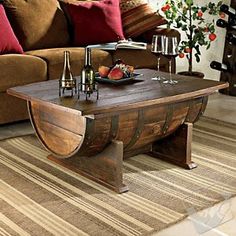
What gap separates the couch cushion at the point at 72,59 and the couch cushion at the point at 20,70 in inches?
2.8

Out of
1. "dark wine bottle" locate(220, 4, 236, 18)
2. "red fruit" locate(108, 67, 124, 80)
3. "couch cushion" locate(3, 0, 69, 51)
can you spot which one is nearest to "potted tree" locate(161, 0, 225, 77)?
"dark wine bottle" locate(220, 4, 236, 18)

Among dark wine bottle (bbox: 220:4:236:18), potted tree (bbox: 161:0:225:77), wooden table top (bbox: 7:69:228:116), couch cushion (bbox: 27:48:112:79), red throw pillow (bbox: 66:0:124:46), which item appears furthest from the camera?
dark wine bottle (bbox: 220:4:236:18)

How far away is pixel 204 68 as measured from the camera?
527 cm

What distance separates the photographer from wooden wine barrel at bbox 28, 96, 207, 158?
7.69 ft

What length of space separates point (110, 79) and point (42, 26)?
57.8 inches

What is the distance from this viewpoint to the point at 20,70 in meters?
3.26

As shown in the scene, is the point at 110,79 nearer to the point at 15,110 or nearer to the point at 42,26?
the point at 15,110

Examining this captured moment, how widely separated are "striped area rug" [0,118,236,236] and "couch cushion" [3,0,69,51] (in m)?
1.13

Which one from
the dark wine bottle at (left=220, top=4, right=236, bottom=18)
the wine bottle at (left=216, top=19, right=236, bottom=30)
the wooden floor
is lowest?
the wooden floor

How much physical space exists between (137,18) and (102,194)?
231cm

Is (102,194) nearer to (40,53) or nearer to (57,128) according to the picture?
(57,128)

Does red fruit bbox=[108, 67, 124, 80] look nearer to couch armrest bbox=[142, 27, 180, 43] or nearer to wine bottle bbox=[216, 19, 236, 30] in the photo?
couch armrest bbox=[142, 27, 180, 43]

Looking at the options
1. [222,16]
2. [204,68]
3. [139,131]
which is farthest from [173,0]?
[139,131]

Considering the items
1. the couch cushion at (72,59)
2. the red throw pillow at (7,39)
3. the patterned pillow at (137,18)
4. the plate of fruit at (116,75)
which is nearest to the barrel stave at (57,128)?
the plate of fruit at (116,75)
